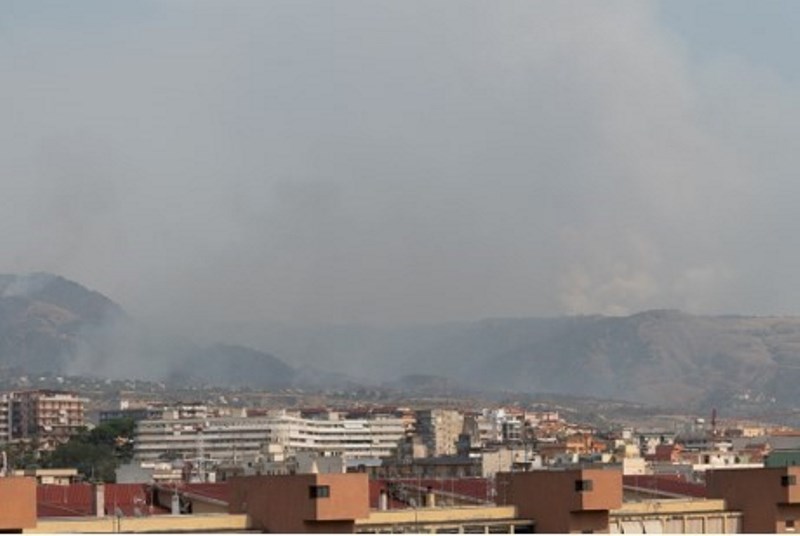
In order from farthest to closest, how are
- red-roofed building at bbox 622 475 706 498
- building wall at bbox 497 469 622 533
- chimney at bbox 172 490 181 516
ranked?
red-roofed building at bbox 622 475 706 498, chimney at bbox 172 490 181 516, building wall at bbox 497 469 622 533

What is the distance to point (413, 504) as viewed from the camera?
116 feet

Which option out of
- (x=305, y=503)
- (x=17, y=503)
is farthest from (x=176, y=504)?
(x=17, y=503)

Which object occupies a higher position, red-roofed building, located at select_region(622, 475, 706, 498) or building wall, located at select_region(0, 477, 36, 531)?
building wall, located at select_region(0, 477, 36, 531)

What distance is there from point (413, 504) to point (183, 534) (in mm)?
9174

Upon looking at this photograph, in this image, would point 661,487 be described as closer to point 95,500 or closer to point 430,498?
point 430,498

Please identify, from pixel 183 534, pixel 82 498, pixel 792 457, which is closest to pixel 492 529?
pixel 183 534

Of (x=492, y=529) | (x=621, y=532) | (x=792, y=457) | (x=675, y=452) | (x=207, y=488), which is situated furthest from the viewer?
(x=675, y=452)

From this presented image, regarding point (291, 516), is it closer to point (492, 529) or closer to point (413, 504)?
point (492, 529)

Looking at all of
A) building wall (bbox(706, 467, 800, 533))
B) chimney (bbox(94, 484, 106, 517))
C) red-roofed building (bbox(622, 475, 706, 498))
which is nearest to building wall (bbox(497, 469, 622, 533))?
building wall (bbox(706, 467, 800, 533))

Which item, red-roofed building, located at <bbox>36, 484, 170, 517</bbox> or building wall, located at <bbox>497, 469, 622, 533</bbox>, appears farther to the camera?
red-roofed building, located at <bbox>36, 484, 170, 517</bbox>

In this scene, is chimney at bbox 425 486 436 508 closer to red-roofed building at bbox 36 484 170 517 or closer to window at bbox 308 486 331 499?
red-roofed building at bbox 36 484 170 517

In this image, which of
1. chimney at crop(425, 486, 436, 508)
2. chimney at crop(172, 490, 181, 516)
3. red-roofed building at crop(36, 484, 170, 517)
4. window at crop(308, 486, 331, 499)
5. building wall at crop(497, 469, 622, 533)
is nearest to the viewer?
window at crop(308, 486, 331, 499)

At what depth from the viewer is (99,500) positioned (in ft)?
111

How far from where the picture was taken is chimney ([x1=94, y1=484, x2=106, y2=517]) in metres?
32.3
